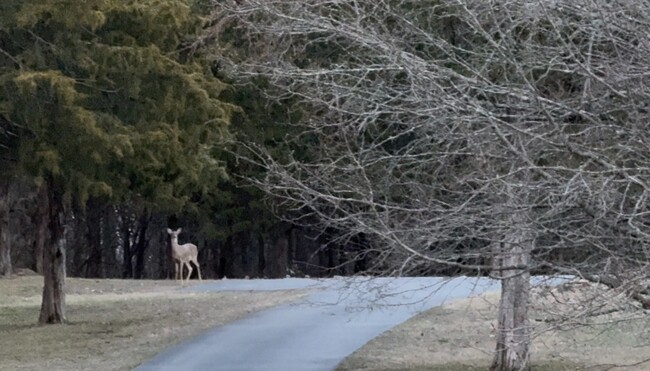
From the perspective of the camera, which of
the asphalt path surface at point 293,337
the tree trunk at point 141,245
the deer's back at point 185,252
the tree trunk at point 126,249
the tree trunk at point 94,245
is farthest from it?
the tree trunk at point 126,249

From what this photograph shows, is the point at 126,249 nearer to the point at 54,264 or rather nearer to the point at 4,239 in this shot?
the point at 4,239

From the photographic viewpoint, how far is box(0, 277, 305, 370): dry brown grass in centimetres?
1616

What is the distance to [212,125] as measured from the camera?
1823 cm

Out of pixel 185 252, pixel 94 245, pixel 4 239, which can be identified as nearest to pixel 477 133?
pixel 185 252

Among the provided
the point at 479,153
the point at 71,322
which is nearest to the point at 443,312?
the point at 71,322

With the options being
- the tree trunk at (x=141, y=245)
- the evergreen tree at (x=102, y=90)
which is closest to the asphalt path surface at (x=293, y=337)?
the evergreen tree at (x=102, y=90)

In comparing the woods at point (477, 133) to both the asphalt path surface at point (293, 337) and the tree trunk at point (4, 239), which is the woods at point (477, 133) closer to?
the asphalt path surface at point (293, 337)

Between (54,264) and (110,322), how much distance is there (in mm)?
1382

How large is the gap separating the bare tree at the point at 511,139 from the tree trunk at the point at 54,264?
495 inches

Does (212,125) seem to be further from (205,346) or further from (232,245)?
(232,245)

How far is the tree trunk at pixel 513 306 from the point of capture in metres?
6.52

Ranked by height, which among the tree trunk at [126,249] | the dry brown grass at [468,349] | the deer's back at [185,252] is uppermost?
the tree trunk at [126,249]

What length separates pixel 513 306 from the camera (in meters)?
12.5

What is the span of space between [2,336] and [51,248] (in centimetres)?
180
